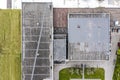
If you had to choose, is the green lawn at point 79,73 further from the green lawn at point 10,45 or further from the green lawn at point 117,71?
the green lawn at point 10,45

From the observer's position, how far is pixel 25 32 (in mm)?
21172

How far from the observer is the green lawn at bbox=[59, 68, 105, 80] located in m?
22.1

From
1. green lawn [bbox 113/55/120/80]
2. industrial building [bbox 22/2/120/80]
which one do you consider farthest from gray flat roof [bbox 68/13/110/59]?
green lawn [bbox 113/55/120/80]

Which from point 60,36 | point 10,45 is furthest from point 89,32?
point 10,45

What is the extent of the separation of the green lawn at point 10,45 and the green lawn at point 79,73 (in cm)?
359

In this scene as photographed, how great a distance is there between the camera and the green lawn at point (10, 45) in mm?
21531

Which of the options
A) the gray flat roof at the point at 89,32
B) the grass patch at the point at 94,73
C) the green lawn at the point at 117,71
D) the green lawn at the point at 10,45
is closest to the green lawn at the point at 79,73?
the grass patch at the point at 94,73

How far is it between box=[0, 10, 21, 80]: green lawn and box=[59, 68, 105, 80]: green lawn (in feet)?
11.8

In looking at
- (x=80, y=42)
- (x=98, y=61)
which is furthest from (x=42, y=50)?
(x=98, y=61)

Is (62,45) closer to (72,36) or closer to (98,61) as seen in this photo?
(72,36)

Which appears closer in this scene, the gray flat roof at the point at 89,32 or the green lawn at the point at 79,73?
the gray flat roof at the point at 89,32

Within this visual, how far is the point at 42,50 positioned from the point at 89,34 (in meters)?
3.83

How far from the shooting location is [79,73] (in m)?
22.1

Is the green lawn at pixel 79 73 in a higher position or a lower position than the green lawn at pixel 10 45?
lower
